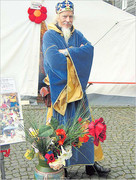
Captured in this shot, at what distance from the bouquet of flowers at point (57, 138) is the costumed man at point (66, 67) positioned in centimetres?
53

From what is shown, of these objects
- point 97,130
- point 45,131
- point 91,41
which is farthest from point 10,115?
point 91,41

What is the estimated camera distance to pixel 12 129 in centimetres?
193

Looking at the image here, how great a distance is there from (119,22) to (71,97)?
415 centimetres

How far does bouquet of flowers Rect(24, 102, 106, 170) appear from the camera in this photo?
173 centimetres

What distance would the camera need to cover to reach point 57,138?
1.78 metres

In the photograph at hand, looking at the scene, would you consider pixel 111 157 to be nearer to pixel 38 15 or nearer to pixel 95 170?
pixel 95 170

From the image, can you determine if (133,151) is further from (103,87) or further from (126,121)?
(103,87)

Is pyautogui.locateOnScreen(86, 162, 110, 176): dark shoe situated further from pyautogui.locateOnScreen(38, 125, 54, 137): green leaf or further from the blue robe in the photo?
pyautogui.locateOnScreen(38, 125, 54, 137): green leaf

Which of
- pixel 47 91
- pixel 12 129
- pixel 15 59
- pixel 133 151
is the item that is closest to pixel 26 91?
pixel 15 59

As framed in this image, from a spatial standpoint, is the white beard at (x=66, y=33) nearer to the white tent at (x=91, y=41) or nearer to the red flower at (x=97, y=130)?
the red flower at (x=97, y=130)

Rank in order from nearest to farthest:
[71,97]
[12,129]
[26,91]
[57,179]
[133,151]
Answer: [57,179] → [12,129] → [71,97] → [133,151] → [26,91]

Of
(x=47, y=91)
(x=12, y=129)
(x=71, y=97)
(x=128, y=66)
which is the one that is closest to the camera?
(x=12, y=129)

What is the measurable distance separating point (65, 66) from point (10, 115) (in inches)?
26.7

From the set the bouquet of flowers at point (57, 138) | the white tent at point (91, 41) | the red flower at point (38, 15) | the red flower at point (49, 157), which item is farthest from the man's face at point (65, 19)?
the white tent at point (91, 41)
